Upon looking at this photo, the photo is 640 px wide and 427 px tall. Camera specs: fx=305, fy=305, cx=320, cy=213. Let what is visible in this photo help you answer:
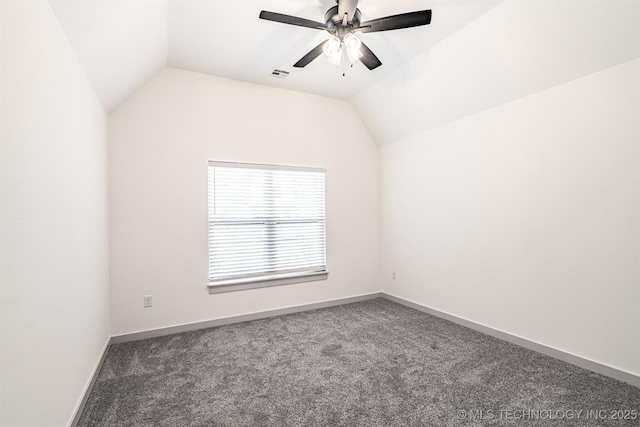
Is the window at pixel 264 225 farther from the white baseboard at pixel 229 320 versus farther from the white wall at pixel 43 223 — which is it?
the white wall at pixel 43 223

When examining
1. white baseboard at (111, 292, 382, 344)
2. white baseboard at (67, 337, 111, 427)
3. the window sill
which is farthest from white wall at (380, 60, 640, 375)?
white baseboard at (67, 337, 111, 427)

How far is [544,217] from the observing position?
2.70 meters

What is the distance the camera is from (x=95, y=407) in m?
2.03

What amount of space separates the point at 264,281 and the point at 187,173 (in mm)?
1551

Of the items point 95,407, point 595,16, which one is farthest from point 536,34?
point 95,407

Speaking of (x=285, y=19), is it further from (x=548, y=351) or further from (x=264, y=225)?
(x=548, y=351)

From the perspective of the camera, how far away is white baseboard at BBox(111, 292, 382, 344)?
3.11 m

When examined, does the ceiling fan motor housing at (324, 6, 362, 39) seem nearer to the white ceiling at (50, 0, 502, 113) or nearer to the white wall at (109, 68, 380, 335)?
the white ceiling at (50, 0, 502, 113)

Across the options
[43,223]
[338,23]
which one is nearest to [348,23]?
[338,23]

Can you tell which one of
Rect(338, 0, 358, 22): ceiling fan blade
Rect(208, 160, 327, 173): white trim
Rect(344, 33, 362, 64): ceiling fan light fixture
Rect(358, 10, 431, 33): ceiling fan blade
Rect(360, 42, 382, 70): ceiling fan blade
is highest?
Rect(338, 0, 358, 22): ceiling fan blade

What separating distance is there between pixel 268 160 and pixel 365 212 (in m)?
1.63

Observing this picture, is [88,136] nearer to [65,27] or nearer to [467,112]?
[65,27]

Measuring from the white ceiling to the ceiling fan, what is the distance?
0.92 feet

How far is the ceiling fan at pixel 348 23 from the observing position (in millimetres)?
2023
